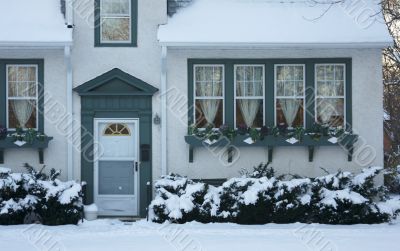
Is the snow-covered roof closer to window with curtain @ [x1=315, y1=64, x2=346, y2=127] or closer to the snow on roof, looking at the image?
the snow on roof

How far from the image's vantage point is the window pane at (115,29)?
13094 mm

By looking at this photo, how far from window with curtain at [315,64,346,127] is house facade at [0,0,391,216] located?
0.9 inches

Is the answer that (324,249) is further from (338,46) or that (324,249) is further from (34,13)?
(34,13)

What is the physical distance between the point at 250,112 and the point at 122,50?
10.6 feet

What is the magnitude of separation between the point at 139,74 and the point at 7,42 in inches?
114

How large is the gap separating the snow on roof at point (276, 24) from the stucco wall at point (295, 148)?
1.73 feet

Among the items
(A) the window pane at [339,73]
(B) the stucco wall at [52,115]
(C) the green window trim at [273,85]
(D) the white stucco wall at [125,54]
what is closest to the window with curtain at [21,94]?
(B) the stucco wall at [52,115]

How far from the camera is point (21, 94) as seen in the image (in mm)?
12992

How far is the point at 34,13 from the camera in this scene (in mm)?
12938

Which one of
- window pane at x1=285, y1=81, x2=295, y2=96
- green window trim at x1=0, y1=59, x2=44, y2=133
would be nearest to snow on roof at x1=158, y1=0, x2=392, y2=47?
window pane at x1=285, y1=81, x2=295, y2=96

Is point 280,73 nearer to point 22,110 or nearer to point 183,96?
point 183,96

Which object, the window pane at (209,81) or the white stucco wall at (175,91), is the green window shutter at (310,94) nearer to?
the white stucco wall at (175,91)

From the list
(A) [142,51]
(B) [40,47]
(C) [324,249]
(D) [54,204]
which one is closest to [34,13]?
(B) [40,47]

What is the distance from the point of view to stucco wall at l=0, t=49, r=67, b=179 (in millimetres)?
12883
